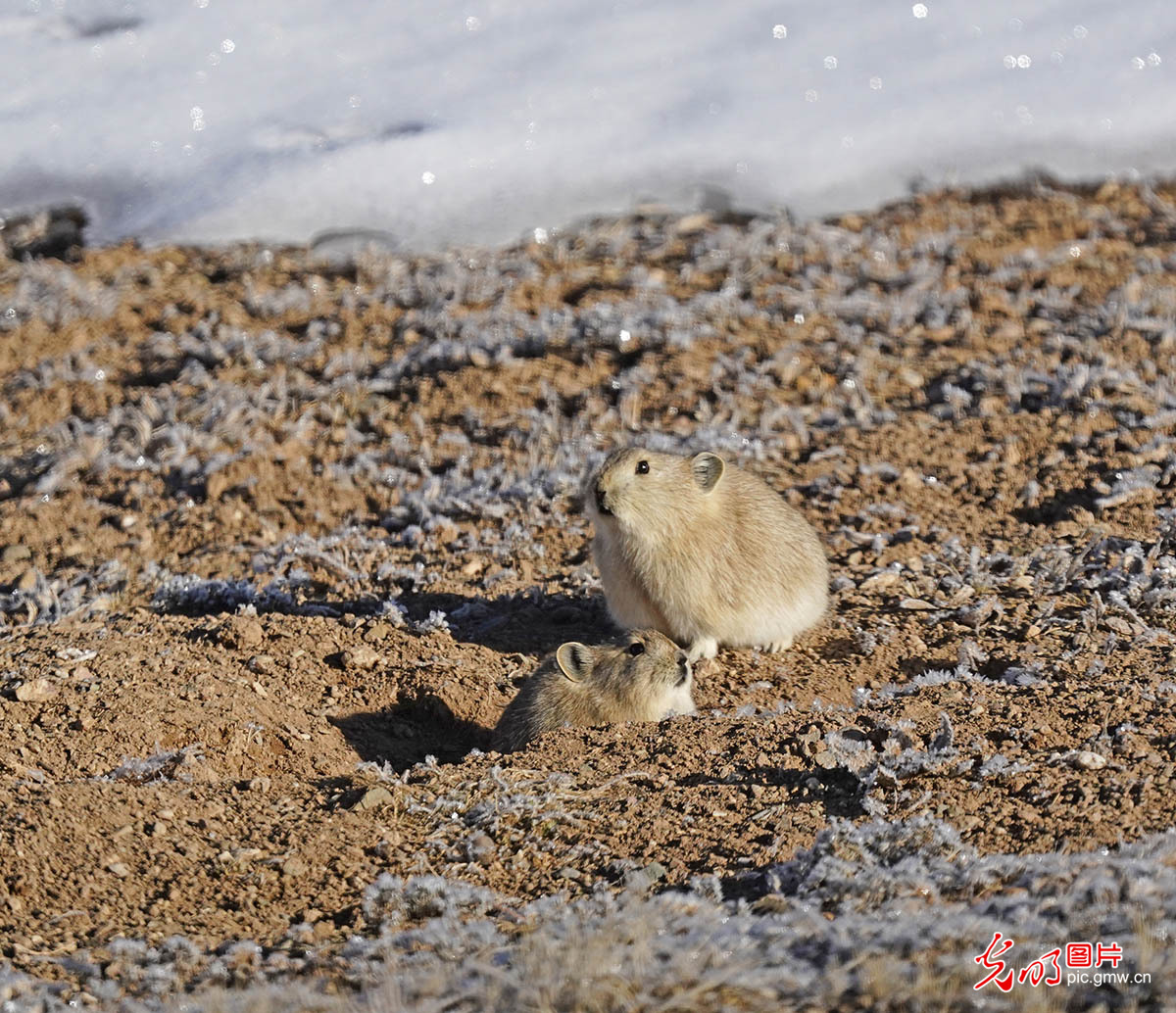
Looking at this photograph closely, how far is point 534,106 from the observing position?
506 inches

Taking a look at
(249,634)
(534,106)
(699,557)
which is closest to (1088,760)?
(699,557)

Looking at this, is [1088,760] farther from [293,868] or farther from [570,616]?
[570,616]

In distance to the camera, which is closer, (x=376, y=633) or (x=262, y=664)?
(x=262, y=664)

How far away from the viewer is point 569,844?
4898 mm

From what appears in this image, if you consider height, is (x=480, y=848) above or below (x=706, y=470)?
below

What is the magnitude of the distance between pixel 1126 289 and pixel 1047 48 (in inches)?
180

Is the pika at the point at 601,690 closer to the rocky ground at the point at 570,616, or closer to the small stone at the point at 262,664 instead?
the rocky ground at the point at 570,616

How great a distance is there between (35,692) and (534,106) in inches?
330

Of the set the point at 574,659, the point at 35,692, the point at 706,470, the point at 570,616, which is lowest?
the point at 570,616

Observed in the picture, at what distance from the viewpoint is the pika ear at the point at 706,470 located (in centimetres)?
682

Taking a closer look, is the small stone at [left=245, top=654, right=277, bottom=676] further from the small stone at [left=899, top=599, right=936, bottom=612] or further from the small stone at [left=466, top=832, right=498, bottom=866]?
the small stone at [left=899, top=599, right=936, bottom=612]

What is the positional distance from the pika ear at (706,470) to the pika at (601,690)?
86 centimetres

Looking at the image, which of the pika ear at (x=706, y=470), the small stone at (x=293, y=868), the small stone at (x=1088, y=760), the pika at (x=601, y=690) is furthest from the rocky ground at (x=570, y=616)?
the pika ear at (x=706, y=470)

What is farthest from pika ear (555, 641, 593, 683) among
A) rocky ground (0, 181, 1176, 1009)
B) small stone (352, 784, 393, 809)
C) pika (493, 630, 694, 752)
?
small stone (352, 784, 393, 809)
